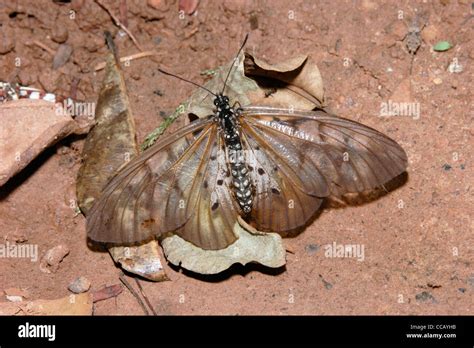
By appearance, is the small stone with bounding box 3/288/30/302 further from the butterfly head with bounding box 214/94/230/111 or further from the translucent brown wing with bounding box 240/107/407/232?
the butterfly head with bounding box 214/94/230/111

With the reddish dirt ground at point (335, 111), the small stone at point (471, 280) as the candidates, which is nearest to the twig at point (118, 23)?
the reddish dirt ground at point (335, 111)

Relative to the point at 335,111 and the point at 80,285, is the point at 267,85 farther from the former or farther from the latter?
the point at 80,285

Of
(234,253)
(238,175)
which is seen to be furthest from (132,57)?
(234,253)

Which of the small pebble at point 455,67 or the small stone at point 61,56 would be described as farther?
the small stone at point 61,56

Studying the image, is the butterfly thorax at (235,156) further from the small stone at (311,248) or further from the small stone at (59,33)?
the small stone at (59,33)

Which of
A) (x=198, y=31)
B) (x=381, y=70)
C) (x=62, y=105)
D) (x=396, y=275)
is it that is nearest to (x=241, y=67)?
(x=198, y=31)
